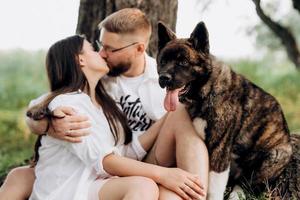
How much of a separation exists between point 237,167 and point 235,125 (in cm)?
35

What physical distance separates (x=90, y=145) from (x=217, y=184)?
0.84 meters

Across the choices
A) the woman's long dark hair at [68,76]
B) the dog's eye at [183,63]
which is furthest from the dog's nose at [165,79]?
the woman's long dark hair at [68,76]

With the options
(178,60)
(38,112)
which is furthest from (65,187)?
(178,60)

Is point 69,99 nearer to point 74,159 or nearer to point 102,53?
point 74,159

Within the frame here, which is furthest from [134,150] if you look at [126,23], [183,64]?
[126,23]

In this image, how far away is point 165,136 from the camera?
403cm

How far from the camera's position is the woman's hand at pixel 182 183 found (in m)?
3.71

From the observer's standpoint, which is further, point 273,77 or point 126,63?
point 273,77

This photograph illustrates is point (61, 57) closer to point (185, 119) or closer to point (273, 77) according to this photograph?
point (185, 119)

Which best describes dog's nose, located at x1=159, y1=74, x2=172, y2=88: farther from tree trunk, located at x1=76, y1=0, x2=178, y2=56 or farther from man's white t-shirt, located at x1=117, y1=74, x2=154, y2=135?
tree trunk, located at x1=76, y1=0, x2=178, y2=56

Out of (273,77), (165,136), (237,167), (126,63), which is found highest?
(126,63)

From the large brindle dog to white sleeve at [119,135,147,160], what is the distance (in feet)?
1.29

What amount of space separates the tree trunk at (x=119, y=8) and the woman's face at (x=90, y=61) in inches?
54.7

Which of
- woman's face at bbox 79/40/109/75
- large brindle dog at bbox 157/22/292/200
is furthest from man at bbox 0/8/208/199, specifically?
woman's face at bbox 79/40/109/75
